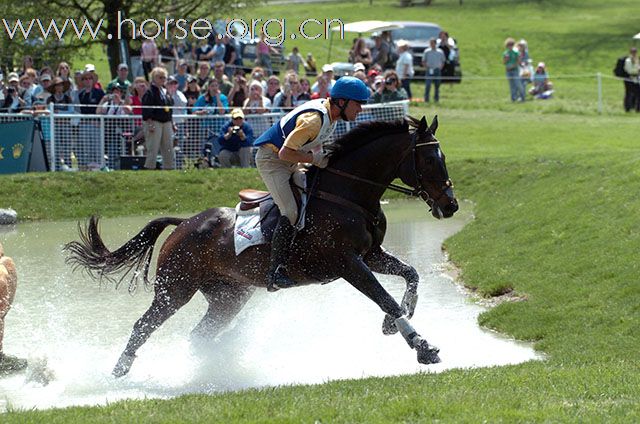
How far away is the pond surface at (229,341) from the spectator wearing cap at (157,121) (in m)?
6.04

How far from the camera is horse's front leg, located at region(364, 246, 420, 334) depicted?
10.2 metres

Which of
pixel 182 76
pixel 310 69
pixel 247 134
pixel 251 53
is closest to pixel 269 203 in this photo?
pixel 247 134

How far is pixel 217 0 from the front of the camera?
2883cm

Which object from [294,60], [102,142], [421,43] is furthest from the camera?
[421,43]

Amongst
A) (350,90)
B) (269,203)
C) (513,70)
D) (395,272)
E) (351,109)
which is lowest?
(513,70)

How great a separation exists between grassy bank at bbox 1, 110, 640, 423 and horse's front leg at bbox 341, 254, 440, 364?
0.67 metres

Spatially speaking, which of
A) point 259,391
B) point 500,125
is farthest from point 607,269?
point 500,125

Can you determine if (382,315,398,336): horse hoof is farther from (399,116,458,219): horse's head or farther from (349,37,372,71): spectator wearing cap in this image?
(349,37,372,71): spectator wearing cap

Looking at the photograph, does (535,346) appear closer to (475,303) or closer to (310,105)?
(475,303)

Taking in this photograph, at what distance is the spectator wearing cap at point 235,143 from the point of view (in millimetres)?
21344

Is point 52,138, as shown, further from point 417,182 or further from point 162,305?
point 417,182

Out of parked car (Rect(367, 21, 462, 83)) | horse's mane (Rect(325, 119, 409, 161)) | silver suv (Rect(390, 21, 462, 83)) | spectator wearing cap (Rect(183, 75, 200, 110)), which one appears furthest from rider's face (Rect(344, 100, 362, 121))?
silver suv (Rect(390, 21, 462, 83))

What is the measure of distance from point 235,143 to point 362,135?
11579 millimetres

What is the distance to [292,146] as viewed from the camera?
32.4ft
